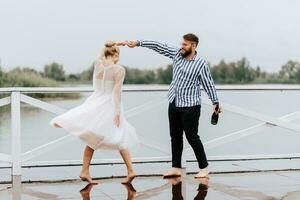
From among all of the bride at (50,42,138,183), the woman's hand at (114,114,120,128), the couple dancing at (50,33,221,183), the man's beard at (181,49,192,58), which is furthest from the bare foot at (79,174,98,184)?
the man's beard at (181,49,192,58)

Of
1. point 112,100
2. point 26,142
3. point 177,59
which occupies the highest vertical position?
point 177,59

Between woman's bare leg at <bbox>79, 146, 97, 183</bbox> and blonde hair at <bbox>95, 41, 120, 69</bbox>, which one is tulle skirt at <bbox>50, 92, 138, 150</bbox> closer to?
woman's bare leg at <bbox>79, 146, 97, 183</bbox>

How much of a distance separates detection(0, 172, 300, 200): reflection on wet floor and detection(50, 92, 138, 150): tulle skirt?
53 cm

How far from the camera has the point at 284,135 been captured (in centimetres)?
1503

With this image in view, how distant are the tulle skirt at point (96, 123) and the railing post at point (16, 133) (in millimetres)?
853

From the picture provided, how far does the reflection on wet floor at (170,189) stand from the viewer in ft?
23.0

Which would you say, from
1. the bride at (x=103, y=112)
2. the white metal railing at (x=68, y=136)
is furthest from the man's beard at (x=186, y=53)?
the white metal railing at (x=68, y=136)

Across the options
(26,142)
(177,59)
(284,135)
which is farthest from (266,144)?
(177,59)

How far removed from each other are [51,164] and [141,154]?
7.05ft

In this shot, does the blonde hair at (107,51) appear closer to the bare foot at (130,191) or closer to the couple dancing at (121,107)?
the couple dancing at (121,107)

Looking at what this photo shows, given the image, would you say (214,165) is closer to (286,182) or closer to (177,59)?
(286,182)

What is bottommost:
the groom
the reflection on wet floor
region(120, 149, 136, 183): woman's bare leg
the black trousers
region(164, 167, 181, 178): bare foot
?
the reflection on wet floor

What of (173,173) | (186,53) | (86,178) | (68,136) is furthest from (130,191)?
(186,53)

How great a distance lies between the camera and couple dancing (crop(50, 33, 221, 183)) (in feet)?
24.4
